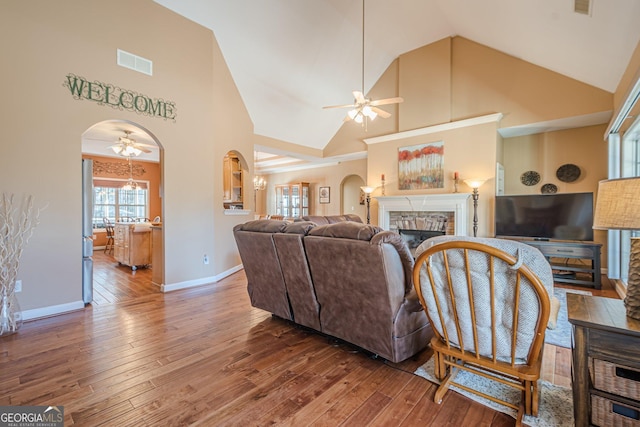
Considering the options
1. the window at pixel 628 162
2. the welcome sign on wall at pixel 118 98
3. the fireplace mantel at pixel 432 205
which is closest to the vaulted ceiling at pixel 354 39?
the window at pixel 628 162

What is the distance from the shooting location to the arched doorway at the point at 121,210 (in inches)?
153

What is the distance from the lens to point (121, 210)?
859cm

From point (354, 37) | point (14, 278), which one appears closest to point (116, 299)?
point (14, 278)

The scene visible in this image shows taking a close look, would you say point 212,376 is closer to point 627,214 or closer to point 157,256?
point 627,214

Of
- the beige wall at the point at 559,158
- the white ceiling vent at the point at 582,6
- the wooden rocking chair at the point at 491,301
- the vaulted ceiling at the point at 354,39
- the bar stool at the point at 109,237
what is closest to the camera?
the wooden rocking chair at the point at 491,301

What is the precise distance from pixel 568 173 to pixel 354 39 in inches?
193

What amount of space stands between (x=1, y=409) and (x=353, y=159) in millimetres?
8327

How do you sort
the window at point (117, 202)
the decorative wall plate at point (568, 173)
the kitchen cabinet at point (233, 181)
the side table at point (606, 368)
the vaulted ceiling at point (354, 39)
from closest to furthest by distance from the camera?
the side table at point (606, 368) → the vaulted ceiling at point (354, 39) → the decorative wall plate at point (568, 173) → the kitchen cabinet at point (233, 181) → the window at point (117, 202)

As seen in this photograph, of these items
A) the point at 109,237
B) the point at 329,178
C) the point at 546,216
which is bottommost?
the point at 109,237

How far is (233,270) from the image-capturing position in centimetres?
525

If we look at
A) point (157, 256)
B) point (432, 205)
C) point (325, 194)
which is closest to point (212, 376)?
point (157, 256)

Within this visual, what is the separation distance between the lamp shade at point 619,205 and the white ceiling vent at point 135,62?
Result: 479 cm

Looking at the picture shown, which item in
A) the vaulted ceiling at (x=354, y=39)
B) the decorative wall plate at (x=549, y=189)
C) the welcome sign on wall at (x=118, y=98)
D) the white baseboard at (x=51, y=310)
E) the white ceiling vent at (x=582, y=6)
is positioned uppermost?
the vaulted ceiling at (x=354, y=39)

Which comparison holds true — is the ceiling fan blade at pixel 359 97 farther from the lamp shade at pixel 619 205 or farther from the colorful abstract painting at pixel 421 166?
the lamp shade at pixel 619 205
